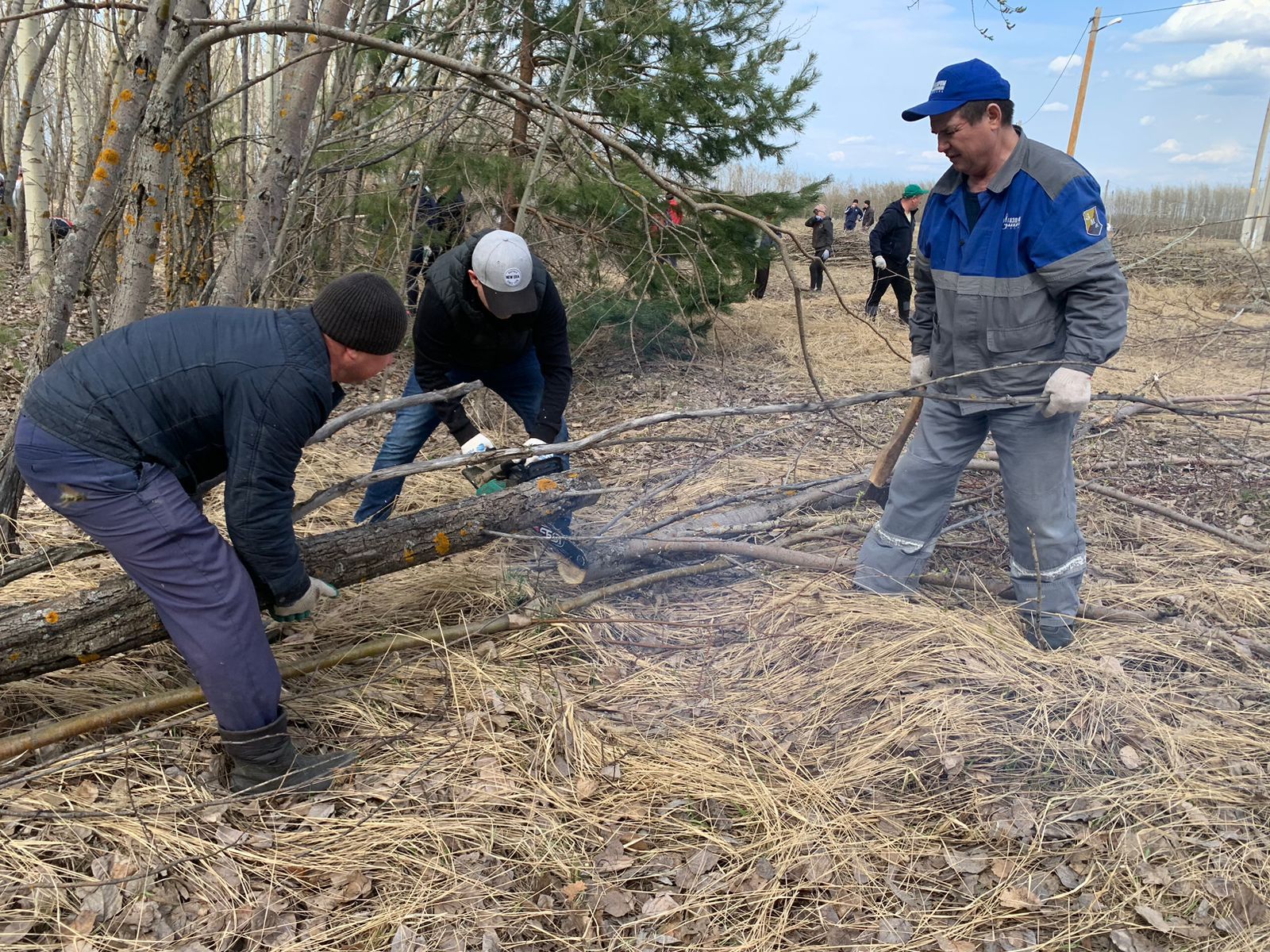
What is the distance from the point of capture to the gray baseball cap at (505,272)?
3.14 metres

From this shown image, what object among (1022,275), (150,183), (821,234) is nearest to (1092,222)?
(1022,275)

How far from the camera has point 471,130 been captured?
693 cm

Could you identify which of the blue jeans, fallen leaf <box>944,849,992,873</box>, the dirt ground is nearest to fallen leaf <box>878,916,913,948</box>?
the dirt ground

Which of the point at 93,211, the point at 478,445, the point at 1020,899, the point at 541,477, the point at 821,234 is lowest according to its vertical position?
the point at 1020,899

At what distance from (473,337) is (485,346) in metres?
0.07

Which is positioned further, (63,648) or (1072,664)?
(1072,664)

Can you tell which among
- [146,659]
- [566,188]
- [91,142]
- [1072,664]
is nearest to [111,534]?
[146,659]

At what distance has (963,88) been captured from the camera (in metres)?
2.75

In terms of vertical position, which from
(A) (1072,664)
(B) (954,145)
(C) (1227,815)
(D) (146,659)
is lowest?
(C) (1227,815)

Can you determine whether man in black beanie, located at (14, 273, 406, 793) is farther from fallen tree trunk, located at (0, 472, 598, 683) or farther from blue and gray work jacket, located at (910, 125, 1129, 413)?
blue and gray work jacket, located at (910, 125, 1129, 413)

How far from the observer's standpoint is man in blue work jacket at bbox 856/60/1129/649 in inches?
108

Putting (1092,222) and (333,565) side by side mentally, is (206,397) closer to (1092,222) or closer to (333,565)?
(333,565)

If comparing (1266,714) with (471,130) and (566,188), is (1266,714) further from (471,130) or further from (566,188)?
(471,130)

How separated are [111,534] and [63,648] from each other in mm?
530
